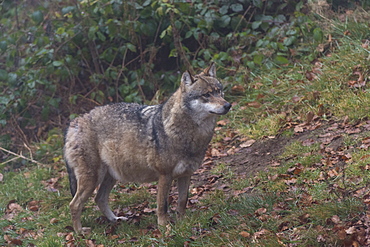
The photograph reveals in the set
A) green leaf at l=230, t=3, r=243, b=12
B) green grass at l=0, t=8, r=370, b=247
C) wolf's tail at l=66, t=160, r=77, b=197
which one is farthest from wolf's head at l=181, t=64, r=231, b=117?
green leaf at l=230, t=3, r=243, b=12

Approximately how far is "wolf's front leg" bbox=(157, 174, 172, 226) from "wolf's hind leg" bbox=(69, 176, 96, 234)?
0.91 metres

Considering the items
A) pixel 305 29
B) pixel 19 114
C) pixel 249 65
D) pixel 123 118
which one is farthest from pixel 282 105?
pixel 19 114

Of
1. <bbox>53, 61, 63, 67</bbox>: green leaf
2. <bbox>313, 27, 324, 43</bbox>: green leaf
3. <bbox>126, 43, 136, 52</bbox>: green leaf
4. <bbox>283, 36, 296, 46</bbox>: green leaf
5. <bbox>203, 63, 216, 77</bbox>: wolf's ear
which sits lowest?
<bbox>53, 61, 63, 67</bbox>: green leaf

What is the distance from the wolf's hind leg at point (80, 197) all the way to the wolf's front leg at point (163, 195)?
915 millimetres

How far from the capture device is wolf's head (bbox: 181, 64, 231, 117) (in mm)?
5598

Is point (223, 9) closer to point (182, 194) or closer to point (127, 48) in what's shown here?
point (127, 48)

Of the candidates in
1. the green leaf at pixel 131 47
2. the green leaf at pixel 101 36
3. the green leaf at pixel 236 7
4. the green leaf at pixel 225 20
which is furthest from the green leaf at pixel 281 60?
the green leaf at pixel 101 36

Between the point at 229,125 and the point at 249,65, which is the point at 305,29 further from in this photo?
the point at 229,125

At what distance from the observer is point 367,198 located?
194 inches

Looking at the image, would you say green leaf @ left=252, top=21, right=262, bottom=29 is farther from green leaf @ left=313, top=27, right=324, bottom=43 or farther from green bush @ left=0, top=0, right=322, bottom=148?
green leaf @ left=313, top=27, right=324, bottom=43

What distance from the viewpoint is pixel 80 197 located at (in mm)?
6305

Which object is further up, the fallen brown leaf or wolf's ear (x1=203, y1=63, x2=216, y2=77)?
wolf's ear (x1=203, y1=63, x2=216, y2=77)

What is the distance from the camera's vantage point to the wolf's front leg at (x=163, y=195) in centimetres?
582

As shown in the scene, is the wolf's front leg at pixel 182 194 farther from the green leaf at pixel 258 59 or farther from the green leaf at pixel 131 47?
the green leaf at pixel 131 47
